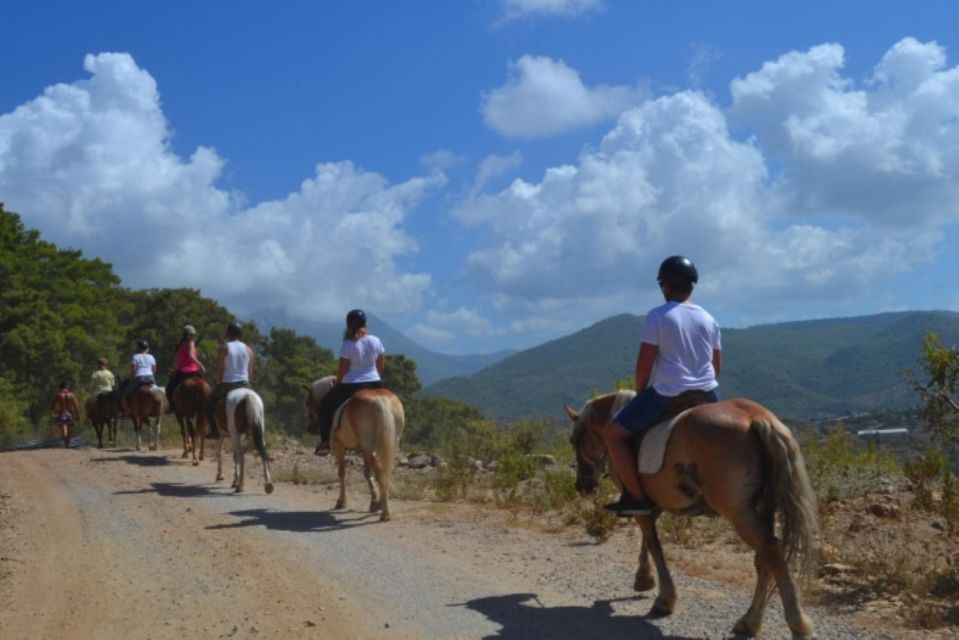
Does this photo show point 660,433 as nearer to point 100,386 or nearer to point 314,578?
point 314,578

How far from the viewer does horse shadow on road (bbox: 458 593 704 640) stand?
6.34 meters

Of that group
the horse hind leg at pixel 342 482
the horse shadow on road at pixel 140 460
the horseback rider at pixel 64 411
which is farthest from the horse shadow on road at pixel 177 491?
the horseback rider at pixel 64 411

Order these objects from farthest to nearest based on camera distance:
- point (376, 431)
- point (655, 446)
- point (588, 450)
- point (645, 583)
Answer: point (376, 431), point (588, 450), point (645, 583), point (655, 446)

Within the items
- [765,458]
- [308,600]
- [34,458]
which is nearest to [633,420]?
[765,458]

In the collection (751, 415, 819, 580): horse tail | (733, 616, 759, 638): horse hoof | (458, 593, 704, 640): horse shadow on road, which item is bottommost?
(458, 593, 704, 640): horse shadow on road

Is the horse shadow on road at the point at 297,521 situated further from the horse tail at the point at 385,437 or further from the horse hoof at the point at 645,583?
the horse hoof at the point at 645,583

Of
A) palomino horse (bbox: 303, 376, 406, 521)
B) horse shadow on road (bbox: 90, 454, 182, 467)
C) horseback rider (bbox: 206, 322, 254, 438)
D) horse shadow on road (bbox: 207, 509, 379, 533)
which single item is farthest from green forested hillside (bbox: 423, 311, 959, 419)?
horse shadow on road (bbox: 207, 509, 379, 533)

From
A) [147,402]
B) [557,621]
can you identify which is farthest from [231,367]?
[557,621]

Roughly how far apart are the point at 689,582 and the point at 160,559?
529cm

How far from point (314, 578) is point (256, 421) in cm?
638

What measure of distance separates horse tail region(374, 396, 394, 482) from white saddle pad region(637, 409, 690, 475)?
539 centimetres

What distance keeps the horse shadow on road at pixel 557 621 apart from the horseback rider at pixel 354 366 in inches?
210

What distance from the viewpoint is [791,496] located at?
5609mm

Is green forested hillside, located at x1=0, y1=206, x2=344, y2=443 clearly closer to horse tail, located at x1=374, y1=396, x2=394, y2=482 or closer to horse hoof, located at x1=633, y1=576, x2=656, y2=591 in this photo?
horse tail, located at x1=374, y1=396, x2=394, y2=482
